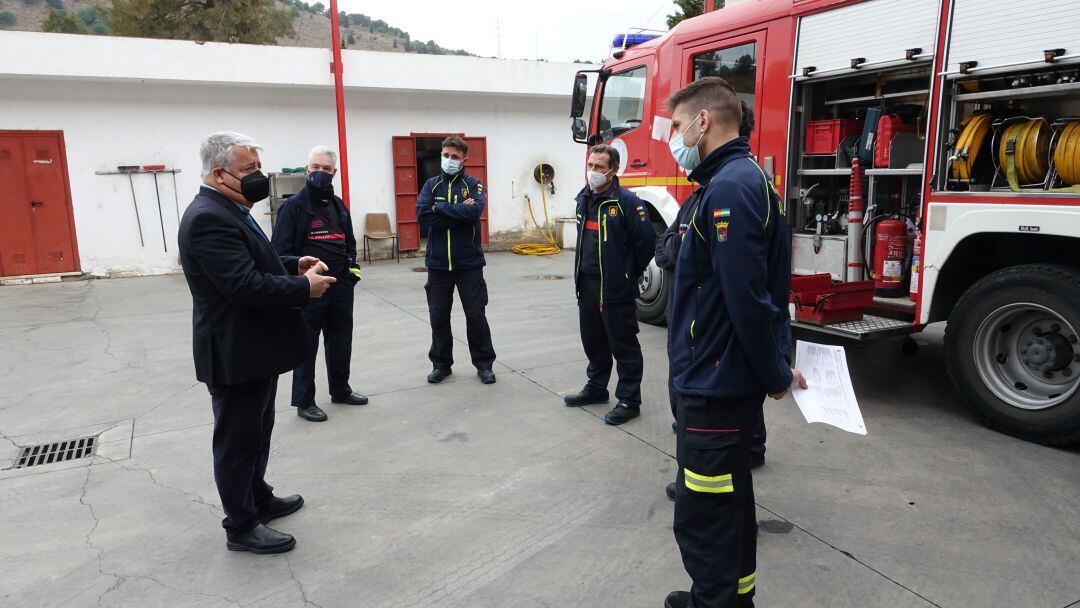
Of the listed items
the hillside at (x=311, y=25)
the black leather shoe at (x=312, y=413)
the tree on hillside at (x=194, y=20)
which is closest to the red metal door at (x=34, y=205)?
the black leather shoe at (x=312, y=413)

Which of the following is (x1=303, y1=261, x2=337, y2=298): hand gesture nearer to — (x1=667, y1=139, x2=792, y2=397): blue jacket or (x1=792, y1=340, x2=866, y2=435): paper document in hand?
(x1=667, y1=139, x2=792, y2=397): blue jacket

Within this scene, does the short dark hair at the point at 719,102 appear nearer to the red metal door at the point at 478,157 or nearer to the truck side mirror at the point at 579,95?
the truck side mirror at the point at 579,95

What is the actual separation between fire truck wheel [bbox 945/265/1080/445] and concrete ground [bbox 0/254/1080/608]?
16 cm

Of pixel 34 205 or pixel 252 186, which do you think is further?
pixel 34 205

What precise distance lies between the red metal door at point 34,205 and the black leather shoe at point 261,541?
10307mm

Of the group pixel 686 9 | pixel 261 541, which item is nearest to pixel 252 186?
pixel 261 541

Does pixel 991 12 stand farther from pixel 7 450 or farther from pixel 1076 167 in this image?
pixel 7 450

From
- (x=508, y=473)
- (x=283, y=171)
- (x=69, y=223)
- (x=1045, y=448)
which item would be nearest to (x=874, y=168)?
(x=1045, y=448)

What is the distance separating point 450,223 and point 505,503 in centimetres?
248

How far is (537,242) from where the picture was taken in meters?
14.8

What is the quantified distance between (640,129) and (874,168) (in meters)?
2.46

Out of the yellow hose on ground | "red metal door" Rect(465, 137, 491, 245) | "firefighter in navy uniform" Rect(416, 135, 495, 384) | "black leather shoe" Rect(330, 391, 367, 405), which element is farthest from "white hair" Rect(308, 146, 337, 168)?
the yellow hose on ground

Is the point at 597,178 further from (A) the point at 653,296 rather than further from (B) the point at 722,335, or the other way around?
(A) the point at 653,296

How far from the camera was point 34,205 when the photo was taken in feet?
35.7
